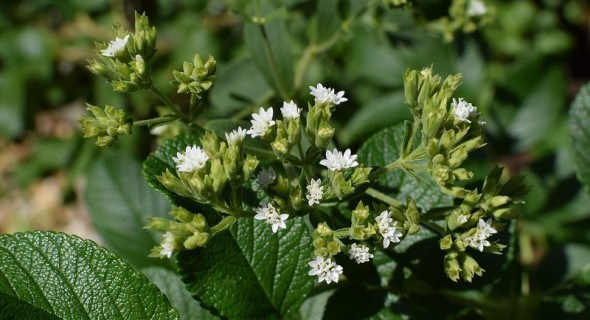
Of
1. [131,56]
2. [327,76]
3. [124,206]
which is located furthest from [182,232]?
[327,76]

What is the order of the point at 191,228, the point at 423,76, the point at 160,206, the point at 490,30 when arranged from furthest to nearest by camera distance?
the point at 490,30
the point at 160,206
the point at 423,76
the point at 191,228

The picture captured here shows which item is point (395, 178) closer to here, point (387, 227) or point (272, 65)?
point (387, 227)

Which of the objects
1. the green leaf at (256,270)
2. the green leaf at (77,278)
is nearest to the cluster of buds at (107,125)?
the green leaf at (77,278)

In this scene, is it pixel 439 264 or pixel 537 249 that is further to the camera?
pixel 537 249

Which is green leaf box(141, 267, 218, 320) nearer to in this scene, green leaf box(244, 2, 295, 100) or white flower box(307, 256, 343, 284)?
white flower box(307, 256, 343, 284)

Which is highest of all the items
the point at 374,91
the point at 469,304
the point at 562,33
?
the point at 562,33

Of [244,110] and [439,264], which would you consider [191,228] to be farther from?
[244,110]

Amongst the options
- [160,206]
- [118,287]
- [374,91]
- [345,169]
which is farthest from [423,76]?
[374,91]

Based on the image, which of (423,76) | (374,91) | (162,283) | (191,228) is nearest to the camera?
(191,228)
